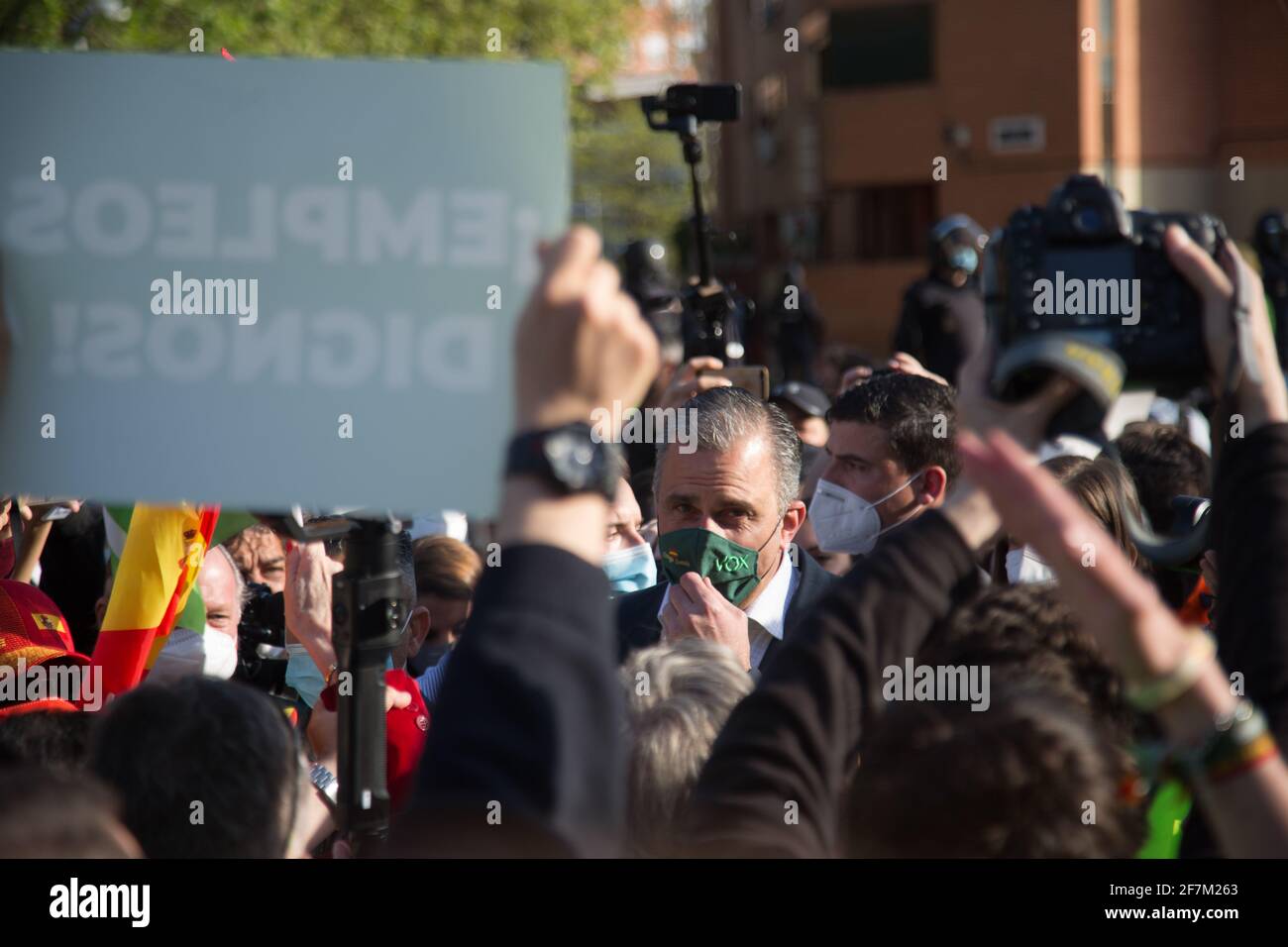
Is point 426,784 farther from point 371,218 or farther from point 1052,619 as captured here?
point 1052,619

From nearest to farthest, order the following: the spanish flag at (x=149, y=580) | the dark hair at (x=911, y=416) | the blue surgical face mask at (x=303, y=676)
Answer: the spanish flag at (x=149, y=580) → the blue surgical face mask at (x=303, y=676) → the dark hair at (x=911, y=416)

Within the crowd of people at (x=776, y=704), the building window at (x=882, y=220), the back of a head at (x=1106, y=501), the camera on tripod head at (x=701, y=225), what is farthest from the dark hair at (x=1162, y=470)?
the building window at (x=882, y=220)

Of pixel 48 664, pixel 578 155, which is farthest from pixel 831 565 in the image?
pixel 578 155

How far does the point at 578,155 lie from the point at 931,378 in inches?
1194

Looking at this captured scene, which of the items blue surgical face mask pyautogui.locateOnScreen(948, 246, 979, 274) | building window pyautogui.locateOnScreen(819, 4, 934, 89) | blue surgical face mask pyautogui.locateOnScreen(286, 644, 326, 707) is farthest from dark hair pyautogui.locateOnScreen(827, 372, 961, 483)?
building window pyautogui.locateOnScreen(819, 4, 934, 89)

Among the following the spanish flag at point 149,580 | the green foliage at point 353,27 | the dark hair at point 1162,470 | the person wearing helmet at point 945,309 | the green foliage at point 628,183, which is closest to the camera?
the spanish flag at point 149,580

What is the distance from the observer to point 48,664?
138 inches

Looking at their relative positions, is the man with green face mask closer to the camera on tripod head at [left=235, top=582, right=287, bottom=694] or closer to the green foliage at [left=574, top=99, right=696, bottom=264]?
the camera on tripod head at [left=235, top=582, right=287, bottom=694]

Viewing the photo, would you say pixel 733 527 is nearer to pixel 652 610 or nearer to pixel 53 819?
pixel 652 610

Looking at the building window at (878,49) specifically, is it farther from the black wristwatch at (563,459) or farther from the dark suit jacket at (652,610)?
the black wristwatch at (563,459)

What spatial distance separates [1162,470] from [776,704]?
291 centimetres

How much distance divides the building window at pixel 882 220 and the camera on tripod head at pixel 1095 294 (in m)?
26.2

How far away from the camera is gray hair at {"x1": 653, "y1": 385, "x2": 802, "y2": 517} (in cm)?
386

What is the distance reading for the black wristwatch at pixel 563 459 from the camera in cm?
154
